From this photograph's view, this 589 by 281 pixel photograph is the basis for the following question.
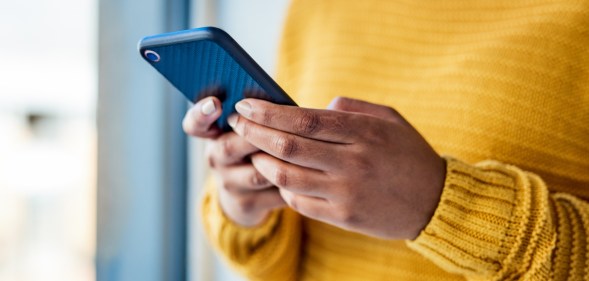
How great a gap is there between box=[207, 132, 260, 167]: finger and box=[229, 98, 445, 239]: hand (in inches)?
2.2

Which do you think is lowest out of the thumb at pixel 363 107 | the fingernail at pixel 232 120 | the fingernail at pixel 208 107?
the fingernail at pixel 232 120

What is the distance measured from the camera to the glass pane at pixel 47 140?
1.15m

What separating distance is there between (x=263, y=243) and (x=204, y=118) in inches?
9.6

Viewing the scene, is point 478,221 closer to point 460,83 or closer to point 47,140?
point 460,83

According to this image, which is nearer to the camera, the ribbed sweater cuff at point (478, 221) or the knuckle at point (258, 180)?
the ribbed sweater cuff at point (478, 221)

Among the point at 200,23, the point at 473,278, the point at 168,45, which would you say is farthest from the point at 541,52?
the point at 200,23

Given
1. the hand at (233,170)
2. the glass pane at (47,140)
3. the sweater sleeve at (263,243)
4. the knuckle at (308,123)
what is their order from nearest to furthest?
the knuckle at (308,123)
the hand at (233,170)
the sweater sleeve at (263,243)
the glass pane at (47,140)

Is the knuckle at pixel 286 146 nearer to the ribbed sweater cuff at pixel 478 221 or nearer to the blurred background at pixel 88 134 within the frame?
the ribbed sweater cuff at pixel 478 221

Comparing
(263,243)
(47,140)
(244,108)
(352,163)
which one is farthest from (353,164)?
(47,140)

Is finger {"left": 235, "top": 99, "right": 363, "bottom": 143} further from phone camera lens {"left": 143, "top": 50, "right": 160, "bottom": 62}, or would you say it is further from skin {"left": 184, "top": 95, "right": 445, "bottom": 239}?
phone camera lens {"left": 143, "top": 50, "right": 160, "bottom": 62}

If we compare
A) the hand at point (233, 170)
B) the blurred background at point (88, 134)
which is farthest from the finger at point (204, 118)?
the blurred background at point (88, 134)

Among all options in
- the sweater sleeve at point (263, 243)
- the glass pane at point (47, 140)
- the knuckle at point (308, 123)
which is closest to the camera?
the knuckle at point (308, 123)

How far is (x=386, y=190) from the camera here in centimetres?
42

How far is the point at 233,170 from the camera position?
1.87 ft
